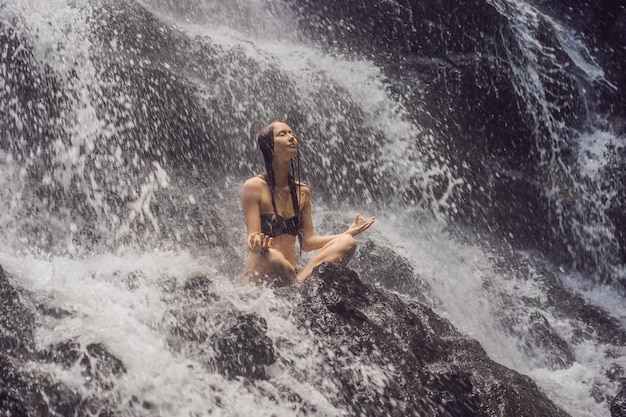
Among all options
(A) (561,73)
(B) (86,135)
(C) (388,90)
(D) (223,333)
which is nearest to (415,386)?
(D) (223,333)

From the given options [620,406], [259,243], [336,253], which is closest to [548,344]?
[620,406]

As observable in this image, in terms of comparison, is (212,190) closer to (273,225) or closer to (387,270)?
(387,270)

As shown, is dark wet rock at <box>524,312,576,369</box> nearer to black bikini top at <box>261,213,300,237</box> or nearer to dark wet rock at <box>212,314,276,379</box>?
black bikini top at <box>261,213,300,237</box>

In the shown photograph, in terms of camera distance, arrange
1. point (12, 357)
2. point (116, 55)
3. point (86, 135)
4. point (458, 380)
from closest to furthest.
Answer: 1. point (12, 357)
2. point (458, 380)
3. point (86, 135)
4. point (116, 55)

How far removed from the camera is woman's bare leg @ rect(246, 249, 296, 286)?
15.9 ft

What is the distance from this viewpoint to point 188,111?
27.7 feet

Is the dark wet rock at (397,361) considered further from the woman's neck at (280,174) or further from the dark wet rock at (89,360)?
the dark wet rock at (89,360)

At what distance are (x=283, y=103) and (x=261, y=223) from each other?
13.7 feet

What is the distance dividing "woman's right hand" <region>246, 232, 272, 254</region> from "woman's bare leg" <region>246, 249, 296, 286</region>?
71 millimetres

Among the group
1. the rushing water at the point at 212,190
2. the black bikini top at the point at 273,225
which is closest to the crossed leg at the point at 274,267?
the rushing water at the point at 212,190

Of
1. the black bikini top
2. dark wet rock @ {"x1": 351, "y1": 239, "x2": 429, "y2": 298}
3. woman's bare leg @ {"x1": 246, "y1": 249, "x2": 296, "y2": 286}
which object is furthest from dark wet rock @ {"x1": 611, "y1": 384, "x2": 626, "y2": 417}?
dark wet rock @ {"x1": 351, "y1": 239, "x2": 429, "y2": 298}

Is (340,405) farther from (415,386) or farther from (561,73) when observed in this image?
(561,73)

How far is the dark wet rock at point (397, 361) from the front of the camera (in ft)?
13.3

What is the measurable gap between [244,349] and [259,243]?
3.03 feet
